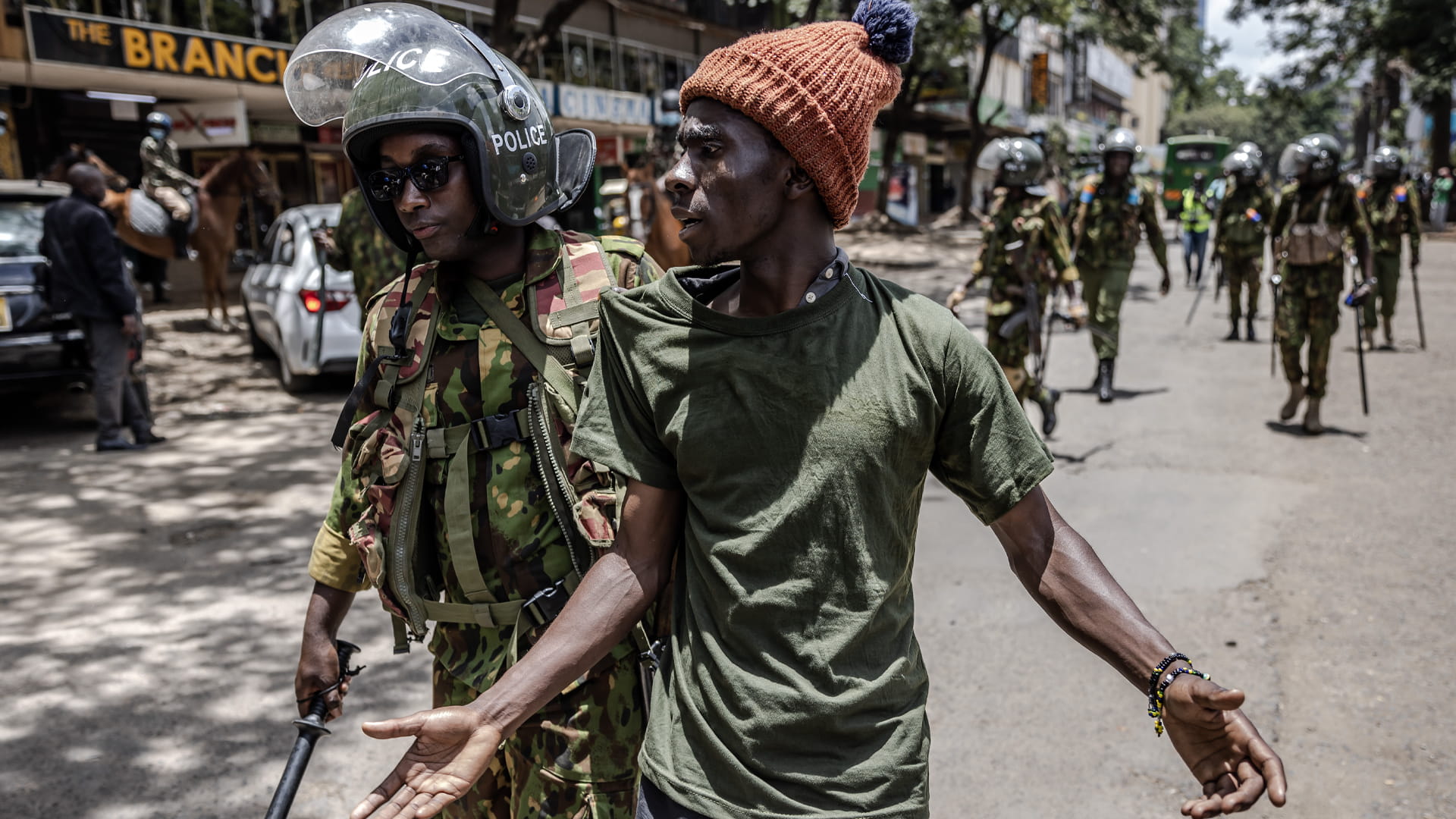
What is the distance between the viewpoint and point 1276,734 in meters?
3.89

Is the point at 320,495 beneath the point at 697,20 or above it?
beneath

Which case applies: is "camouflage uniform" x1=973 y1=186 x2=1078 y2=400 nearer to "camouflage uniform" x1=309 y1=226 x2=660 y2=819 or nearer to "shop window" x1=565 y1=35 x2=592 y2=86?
"camouflage uniform" x1=309 y1=226 x2=660 y2=819

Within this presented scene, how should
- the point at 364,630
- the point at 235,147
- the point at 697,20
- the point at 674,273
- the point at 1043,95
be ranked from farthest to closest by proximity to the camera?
the point at 1043,95
the point at 697,20
the point at 235,147
the point at 364,630
the point at 674,273

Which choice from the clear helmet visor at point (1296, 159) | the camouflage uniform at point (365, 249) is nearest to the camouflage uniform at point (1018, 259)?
the clear helmet visor at point (1296, 159)

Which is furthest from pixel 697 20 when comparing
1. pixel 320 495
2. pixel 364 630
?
pixel 364 630

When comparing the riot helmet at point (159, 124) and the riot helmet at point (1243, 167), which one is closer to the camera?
the riot helmet at point (1243, 167)

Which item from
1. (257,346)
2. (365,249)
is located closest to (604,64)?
(257,346)

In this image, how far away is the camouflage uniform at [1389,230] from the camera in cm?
1248

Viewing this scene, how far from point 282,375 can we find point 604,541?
31.1 feet

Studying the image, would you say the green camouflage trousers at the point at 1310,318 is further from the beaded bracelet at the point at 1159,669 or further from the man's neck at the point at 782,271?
the man's neck at the point at 782,271

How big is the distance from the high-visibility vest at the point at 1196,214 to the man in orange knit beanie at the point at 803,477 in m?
18.1

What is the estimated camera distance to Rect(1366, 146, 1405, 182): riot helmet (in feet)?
40.4

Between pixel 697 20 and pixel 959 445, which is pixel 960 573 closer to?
pixel 959 445

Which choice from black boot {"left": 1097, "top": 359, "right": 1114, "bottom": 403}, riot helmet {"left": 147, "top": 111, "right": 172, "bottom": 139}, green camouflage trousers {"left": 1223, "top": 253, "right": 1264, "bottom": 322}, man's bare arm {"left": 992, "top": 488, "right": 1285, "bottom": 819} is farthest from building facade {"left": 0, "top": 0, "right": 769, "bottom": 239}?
man's bare arm {"left": 992, "top": 488, "right": 1285, "bottom": 819}
